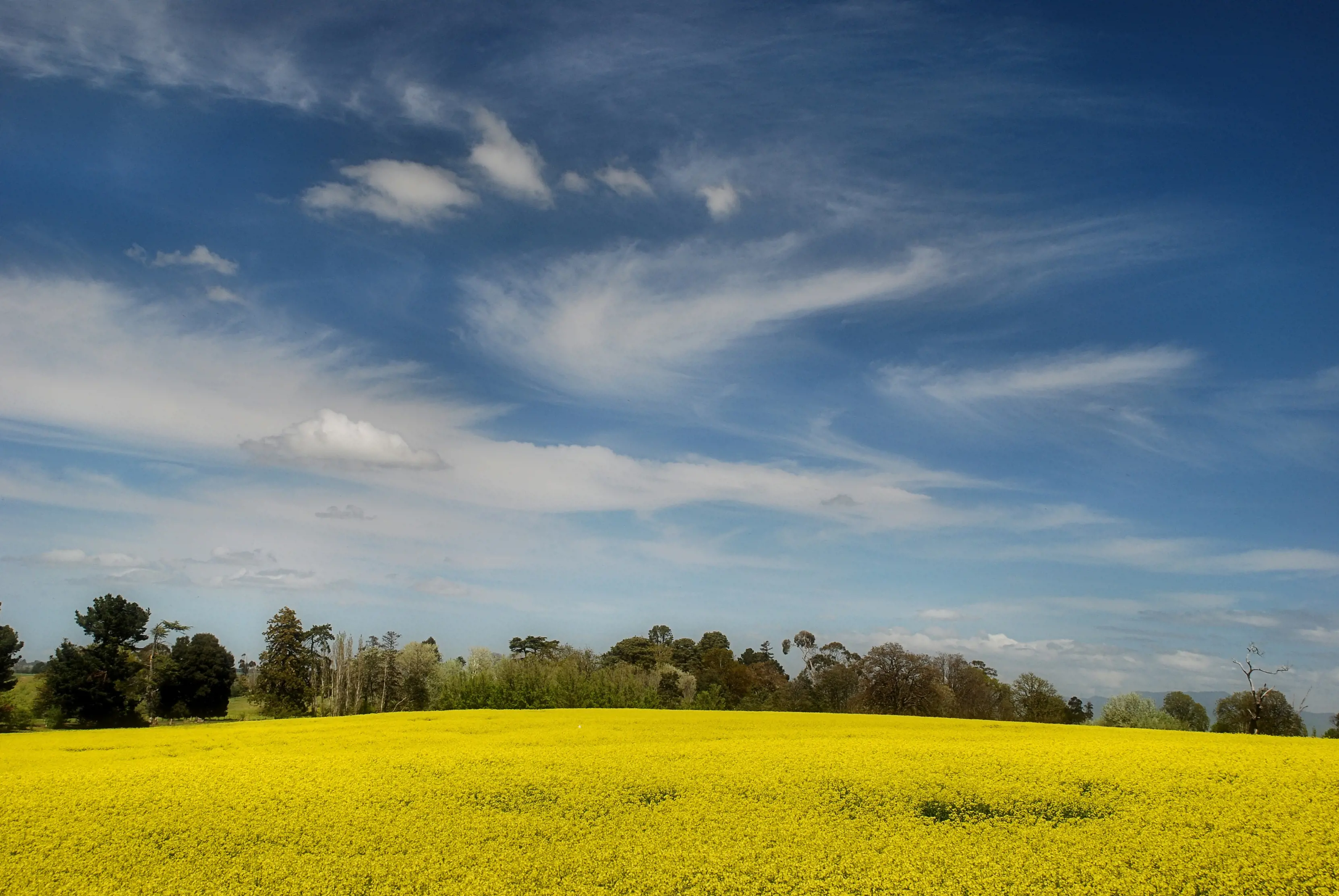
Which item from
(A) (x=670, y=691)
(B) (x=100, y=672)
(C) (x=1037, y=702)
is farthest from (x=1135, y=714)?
(B) (x=100, y=672)

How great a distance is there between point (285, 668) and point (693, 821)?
60681 mm

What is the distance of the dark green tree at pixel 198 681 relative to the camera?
70.7 m

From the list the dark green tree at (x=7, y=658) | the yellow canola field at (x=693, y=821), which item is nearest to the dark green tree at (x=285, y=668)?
the dark green tree at (x=7, y=658)

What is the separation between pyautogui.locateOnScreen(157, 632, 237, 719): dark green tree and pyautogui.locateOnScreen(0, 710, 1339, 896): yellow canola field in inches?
2471

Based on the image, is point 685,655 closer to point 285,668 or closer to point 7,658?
point 285,668

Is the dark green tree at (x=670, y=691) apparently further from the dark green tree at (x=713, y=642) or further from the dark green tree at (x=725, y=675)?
the dark green tree at (x=713, y=642)

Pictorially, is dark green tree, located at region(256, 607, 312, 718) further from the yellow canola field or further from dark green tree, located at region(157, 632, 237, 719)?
the yellow canola field

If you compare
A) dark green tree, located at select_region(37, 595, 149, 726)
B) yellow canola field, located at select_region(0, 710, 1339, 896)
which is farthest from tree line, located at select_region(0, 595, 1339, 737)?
yellow canola field, located at select_region(0, 710, 1339, 896)

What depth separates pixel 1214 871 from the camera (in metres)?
9.50

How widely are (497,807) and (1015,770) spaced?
900cm

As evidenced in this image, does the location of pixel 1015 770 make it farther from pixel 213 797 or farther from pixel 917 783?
pixel 213 797

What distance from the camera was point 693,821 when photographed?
1137 cm

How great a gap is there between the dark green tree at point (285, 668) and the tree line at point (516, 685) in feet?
0.35

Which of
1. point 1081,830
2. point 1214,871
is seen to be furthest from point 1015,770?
point 1214,871
